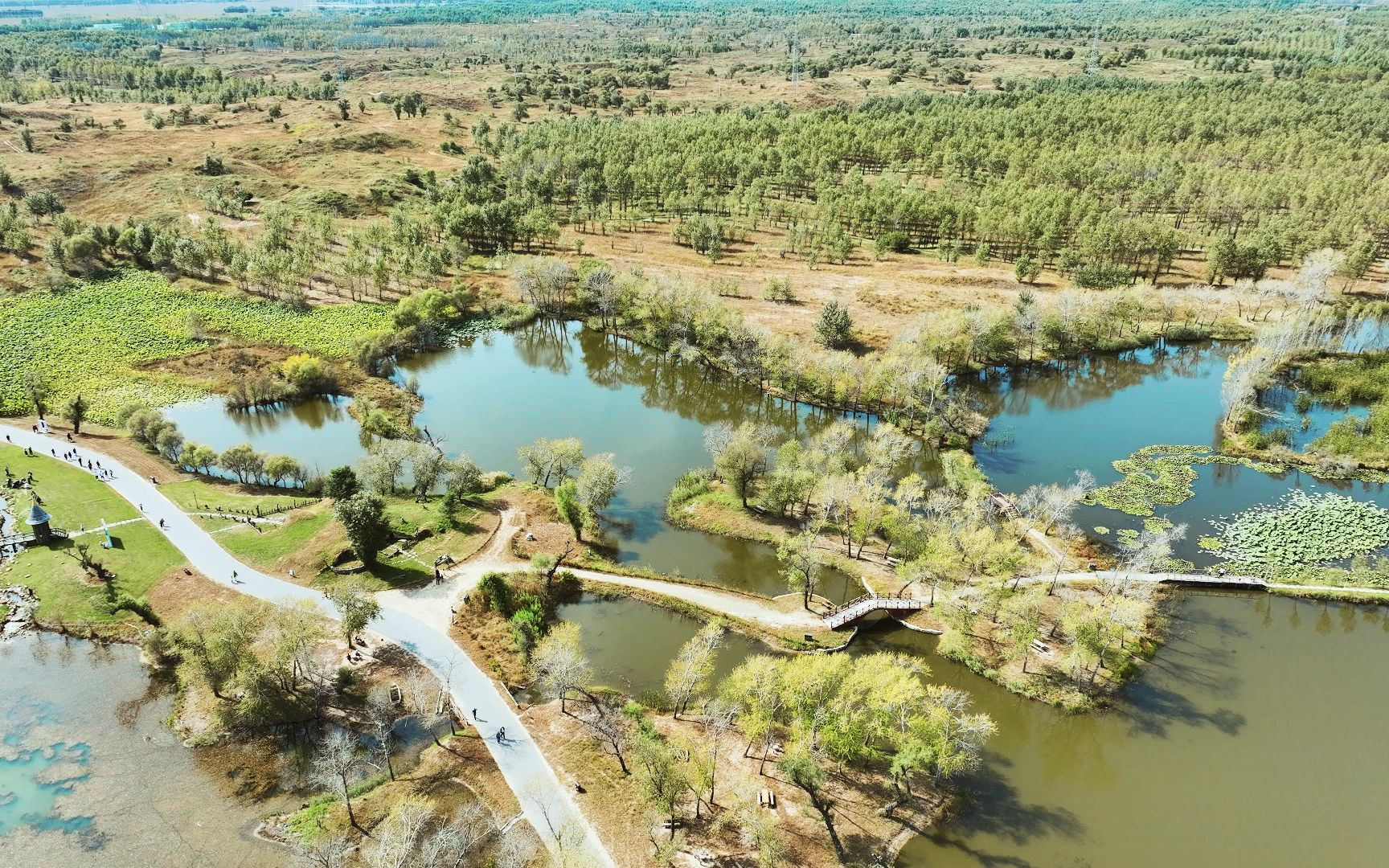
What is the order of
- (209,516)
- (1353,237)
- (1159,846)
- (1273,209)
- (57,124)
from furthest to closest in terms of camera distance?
(57,124), (1273,209), (1353,237), (209,516), (1159,846)

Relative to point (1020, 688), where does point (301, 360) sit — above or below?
above

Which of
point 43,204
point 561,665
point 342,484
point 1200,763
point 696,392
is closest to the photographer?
point 561,665

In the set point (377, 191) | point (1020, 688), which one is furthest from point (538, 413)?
point (377, 191)

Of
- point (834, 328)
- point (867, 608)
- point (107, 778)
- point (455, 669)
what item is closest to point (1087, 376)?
point (834, 328)

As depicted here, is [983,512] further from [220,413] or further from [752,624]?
[220,413]

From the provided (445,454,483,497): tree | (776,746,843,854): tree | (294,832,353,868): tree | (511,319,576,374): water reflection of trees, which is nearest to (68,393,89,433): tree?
(445,454,483,497): tree

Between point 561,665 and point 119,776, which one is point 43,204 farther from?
point 561,665

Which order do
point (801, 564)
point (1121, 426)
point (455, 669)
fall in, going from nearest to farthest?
point (455, 669), point (801, 564), point (1121, 426)
